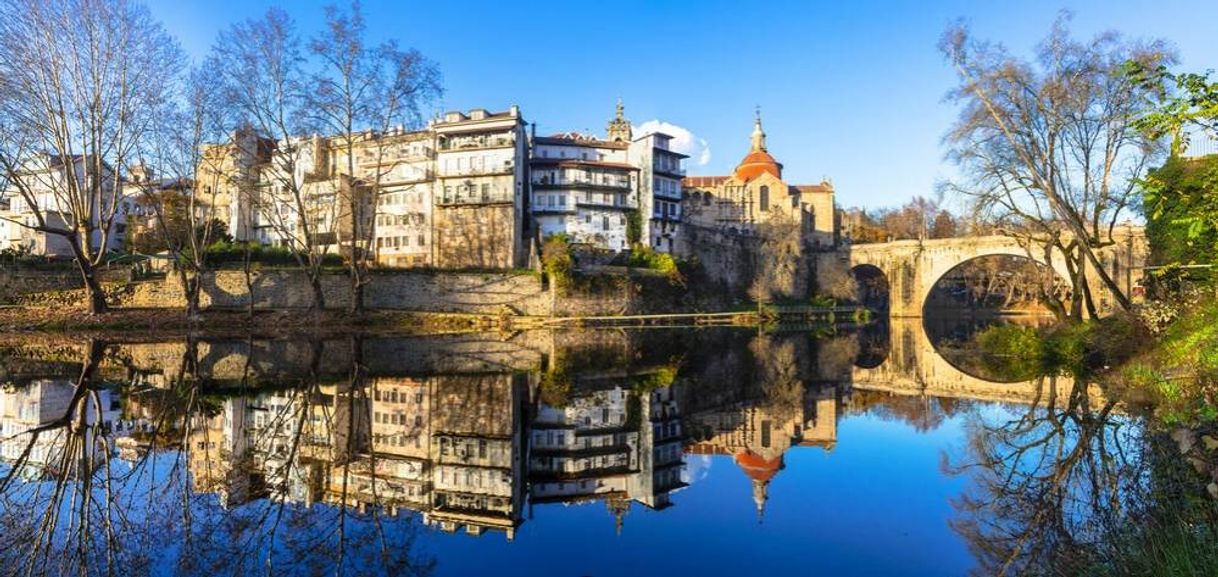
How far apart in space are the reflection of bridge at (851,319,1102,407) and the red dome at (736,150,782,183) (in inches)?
1897

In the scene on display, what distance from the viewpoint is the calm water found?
7445 millimetres

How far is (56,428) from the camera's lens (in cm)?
1316

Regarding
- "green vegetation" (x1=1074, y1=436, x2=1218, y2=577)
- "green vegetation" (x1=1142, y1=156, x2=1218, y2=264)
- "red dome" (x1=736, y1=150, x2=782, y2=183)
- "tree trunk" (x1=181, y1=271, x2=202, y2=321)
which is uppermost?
"red dome" (x1=736, y1=150, x2=782, y2=183)

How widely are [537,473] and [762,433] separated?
4434mm

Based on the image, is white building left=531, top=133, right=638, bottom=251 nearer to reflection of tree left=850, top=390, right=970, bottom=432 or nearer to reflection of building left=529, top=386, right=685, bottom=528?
reflection of tree left=850, top=390, right=970, bottom=432

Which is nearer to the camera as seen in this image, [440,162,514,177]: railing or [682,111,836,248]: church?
[440,162,514,177]: railing

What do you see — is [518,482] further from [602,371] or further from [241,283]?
[241,283]

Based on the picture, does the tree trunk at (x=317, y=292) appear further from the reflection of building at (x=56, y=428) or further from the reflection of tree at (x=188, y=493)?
the reflection of tree at (x=188, y=493)

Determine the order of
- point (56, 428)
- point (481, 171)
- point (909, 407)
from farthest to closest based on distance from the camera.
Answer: point (481, 171) → point (909, 407) → point (56, 428)

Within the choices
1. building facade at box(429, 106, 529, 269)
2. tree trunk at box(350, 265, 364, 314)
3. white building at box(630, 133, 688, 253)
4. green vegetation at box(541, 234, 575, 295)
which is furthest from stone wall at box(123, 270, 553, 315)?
white building at box(630, 133, 688, 253)

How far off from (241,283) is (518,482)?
38.4 meters

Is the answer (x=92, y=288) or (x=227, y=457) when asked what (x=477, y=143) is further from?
(x=227, y=457)

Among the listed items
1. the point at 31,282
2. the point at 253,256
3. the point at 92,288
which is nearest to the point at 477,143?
the point at 253,256

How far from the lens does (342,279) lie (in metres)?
44.3
